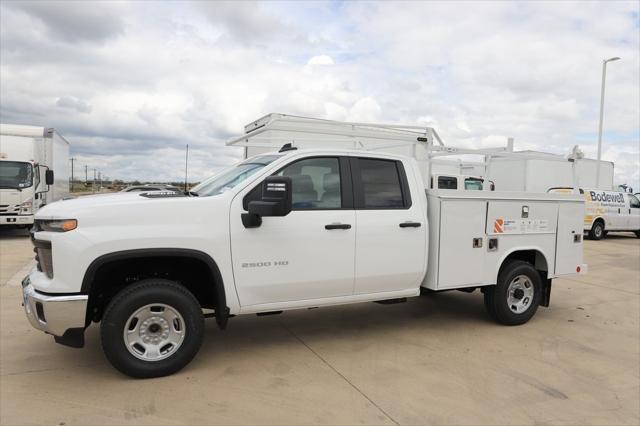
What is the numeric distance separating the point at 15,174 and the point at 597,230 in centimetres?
1900

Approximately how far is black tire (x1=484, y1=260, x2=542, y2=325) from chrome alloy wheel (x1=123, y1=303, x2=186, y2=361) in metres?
3.67

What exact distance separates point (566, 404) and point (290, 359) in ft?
7.76

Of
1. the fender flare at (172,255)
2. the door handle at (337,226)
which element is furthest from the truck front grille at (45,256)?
the door handle at (337,226)

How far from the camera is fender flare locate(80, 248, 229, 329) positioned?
12.8 feet

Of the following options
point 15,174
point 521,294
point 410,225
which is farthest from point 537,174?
point 15,174

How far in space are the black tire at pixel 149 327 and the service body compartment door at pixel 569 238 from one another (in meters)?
4.63

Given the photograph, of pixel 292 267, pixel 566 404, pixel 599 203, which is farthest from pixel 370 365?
pixel 599 203

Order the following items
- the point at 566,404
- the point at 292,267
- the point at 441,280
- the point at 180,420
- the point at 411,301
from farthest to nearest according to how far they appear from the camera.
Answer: the point at 411,301, the point at 441,280, the point at 292,267, the point at 566,404, the point at 180,420

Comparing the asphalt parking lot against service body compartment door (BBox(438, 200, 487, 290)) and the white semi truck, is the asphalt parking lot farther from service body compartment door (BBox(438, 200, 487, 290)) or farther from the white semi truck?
the white semi truck

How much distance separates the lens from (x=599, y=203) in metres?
17.6

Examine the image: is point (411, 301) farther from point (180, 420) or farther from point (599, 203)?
point (599, 203)

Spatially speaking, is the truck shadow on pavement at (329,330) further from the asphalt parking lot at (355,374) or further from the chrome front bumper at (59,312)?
the chrome front bumper at (59,312)

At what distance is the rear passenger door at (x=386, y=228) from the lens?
496 centimetres

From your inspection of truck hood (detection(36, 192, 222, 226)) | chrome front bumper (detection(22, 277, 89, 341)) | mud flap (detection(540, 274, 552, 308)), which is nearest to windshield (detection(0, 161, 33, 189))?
truck hood (detection(36, 192, 222, 226))
